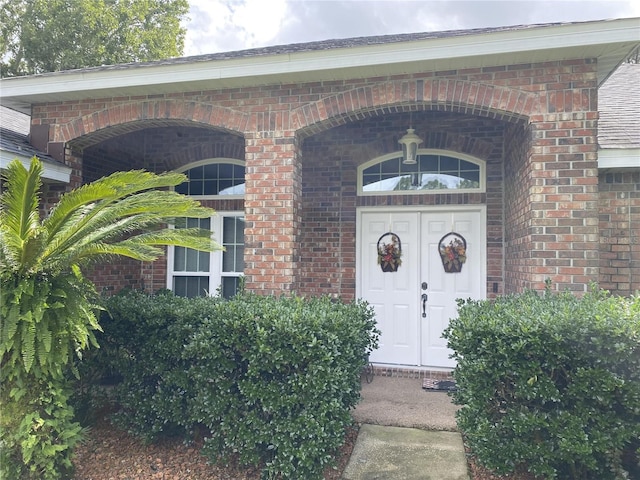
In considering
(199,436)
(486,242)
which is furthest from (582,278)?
(199,436)

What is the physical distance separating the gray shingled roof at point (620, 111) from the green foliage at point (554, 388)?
6.85 ft

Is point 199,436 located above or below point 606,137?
below

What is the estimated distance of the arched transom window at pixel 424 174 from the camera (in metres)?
5.70

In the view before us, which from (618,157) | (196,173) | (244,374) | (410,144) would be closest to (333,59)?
(410,144)

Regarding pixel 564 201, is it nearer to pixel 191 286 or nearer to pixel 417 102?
pixel 417 102

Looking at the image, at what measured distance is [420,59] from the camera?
420 centimetres

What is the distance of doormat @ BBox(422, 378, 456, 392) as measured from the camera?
5.18 meters

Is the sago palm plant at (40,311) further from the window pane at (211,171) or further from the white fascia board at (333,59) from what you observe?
the window pane at (211,171)

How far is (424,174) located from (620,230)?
7.48 feet

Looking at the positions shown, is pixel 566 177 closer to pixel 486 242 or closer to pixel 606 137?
pixel 606 137

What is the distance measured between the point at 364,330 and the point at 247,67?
9.55 feet

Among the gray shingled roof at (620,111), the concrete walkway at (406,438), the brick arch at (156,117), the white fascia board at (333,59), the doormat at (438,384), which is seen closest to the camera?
the concrete walkway at (406,438)

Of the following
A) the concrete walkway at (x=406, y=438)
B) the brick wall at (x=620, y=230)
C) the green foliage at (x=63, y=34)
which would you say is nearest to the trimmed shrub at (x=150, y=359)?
the concrete walkway at (x=406, y=438)

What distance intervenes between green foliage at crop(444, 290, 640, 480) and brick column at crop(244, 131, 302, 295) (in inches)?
80.8
